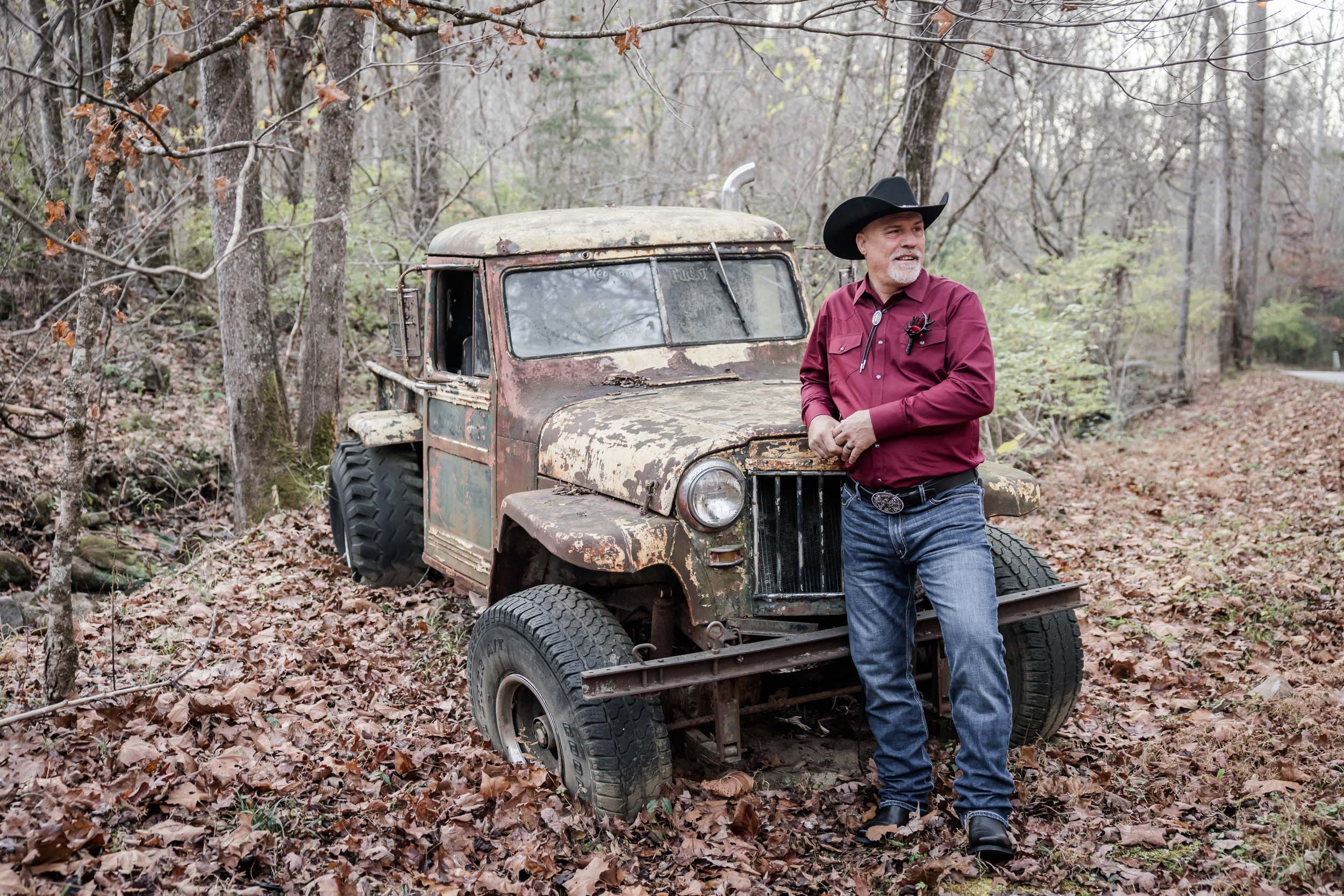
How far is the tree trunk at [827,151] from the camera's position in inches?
442

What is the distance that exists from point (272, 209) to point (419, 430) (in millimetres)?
7744

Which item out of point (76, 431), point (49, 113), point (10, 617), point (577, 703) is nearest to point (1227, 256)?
point (49, 113)

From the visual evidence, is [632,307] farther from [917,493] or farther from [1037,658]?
[1037,658]

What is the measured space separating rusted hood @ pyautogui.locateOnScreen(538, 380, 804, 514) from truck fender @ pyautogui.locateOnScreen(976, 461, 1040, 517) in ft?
2.73

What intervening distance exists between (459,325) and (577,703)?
97.1 inches

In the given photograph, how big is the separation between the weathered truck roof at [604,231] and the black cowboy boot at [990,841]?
2.94 m

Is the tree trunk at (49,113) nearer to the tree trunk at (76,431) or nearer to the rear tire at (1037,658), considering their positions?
the tree trunk at (76,431)

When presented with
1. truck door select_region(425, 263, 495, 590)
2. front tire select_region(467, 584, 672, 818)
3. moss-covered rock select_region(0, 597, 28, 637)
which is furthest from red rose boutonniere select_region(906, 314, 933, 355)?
moss-covered rock select_region(0, 597, 28, 637)

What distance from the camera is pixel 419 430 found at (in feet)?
21.1

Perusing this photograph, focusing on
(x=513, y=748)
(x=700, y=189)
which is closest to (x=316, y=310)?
(x=700, y=189)

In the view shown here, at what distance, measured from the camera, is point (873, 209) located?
12.3 ft

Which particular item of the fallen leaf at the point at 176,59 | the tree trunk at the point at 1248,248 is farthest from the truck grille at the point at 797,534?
the tree trunk at the point at 1248,248

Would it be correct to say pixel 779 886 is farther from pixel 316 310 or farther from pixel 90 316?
pixel 316 310

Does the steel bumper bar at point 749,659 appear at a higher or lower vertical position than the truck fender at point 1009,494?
lower
